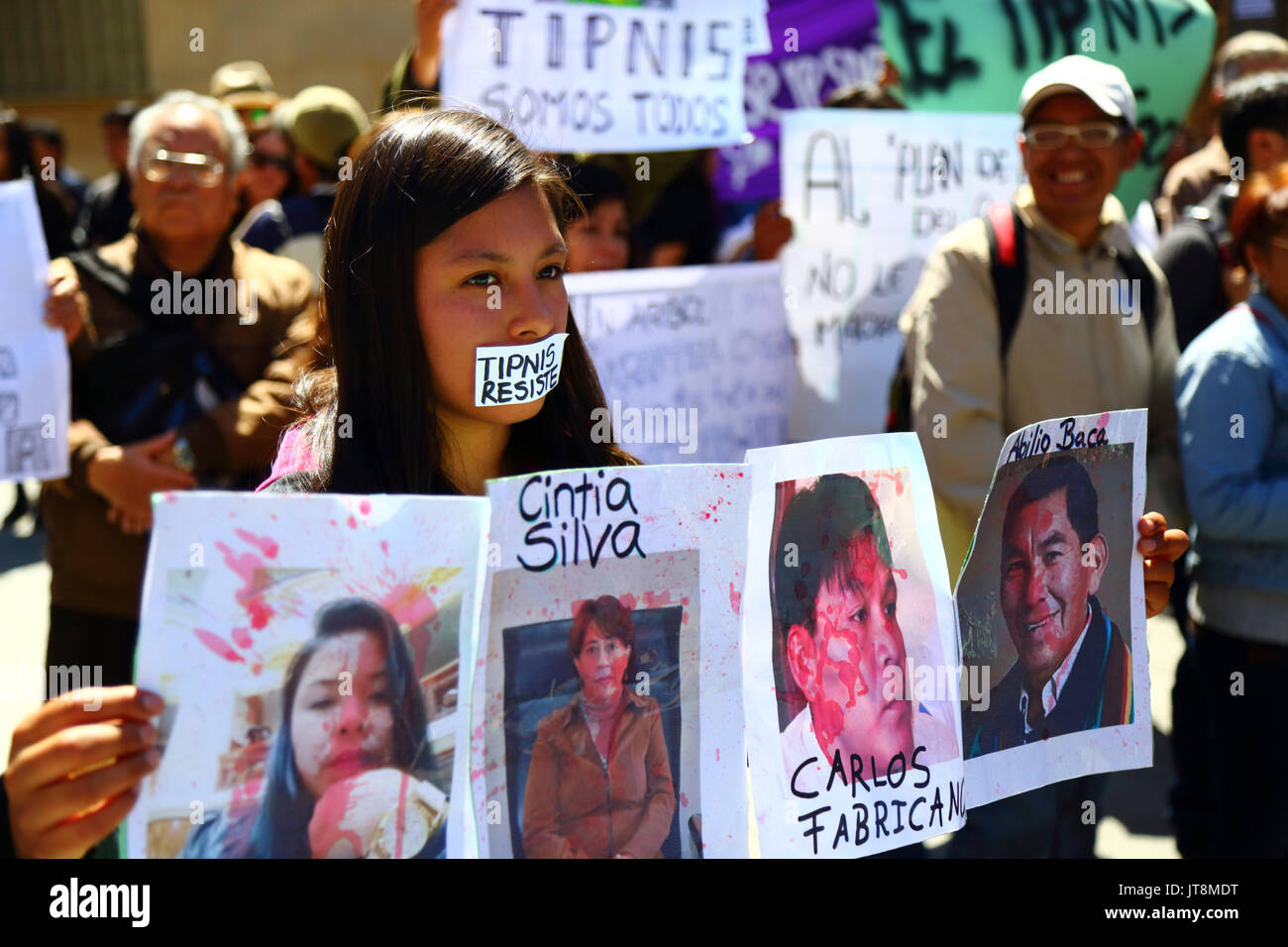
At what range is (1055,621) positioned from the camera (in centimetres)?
170

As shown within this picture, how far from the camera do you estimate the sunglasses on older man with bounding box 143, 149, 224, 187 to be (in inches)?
121

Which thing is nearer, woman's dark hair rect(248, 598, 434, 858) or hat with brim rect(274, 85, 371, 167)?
woman's dark hair rect(248, 598, 434, 858)

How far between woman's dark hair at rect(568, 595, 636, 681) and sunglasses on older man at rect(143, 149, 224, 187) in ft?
7.11

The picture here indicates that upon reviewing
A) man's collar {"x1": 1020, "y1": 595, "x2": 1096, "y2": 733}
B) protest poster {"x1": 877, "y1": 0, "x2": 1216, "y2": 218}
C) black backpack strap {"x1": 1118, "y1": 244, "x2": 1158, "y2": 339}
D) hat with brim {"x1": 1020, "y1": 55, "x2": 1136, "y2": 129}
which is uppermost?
protest poster {"x1": 877, "y1": 0, "x2": 1216, "y2": 218}

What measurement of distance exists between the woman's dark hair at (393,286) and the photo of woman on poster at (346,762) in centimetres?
31

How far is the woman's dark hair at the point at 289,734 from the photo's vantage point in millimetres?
1191

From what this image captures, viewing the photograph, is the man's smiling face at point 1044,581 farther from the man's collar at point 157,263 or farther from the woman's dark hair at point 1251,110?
the woman's dark hair at point 1251,110

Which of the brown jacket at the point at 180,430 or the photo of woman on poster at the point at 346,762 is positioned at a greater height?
the brown jacket at the point at 180,430

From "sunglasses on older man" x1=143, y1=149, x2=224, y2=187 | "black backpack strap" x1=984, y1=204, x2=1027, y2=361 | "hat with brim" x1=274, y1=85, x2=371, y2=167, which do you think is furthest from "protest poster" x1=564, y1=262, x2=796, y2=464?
"hat with brim" x1=274, y1=85, x2=371, y2=167

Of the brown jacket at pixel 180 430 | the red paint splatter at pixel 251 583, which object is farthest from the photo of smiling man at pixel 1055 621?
the brown jacket at pixel 180 430

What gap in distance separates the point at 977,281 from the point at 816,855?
1.69 metres

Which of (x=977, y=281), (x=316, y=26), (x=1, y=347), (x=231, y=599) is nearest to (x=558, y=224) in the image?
(x=231, y=599)

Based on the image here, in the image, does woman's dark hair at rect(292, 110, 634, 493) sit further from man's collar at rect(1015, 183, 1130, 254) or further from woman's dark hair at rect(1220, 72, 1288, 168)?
woman's dark hair at rect(1220, 72, 1288, 168)
